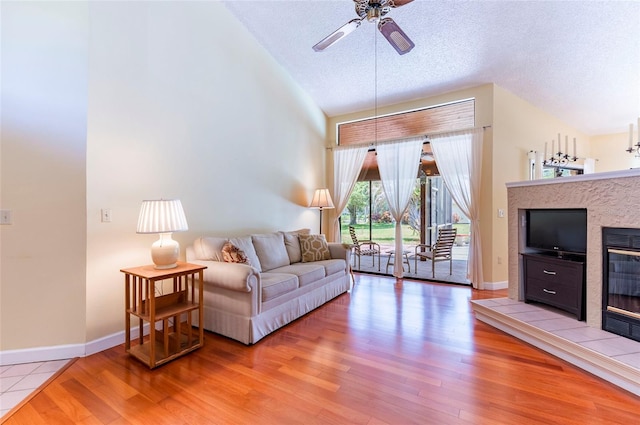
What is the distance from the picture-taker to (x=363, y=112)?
5336mm

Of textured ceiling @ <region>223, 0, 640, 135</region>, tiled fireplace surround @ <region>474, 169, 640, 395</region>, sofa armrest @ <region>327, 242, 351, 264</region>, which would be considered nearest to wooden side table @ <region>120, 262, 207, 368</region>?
sofa armrest @ <region>327, 242, 351, 264</region>

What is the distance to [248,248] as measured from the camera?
10.8 ft

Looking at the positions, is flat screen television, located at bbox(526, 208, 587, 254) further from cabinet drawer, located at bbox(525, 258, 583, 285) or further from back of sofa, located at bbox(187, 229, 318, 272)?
back of sofa, located at bbox(187, 229, 318, 272)

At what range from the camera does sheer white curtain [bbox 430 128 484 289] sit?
4.22m

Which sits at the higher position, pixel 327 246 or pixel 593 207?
pixel 593 207

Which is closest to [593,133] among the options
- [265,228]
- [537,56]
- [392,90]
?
[537,56]

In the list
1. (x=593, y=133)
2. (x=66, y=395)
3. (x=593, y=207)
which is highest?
(x=593, y=133)

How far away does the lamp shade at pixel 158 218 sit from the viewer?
2.31m

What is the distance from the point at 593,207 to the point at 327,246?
2998 millimetres

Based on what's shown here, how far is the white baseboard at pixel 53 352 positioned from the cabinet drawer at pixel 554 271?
4307mm

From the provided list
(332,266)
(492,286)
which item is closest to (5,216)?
(332,266)

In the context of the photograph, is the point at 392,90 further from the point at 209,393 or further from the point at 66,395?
the point at 66,395

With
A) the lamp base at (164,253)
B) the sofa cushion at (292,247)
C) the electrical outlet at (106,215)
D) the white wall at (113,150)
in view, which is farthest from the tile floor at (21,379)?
the sofa cushion at (292,247)

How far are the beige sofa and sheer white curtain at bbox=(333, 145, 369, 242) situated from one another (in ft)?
5.56
